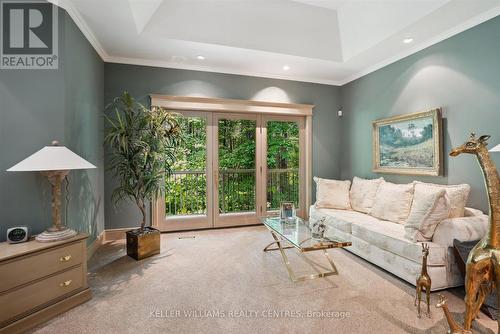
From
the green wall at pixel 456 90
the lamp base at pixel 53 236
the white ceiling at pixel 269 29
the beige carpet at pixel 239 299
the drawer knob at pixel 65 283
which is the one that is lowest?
the beige carpet at pixel 239 299

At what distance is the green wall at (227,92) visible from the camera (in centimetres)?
385

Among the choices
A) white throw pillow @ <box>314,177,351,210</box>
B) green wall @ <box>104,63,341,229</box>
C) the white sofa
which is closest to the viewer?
the white sofa

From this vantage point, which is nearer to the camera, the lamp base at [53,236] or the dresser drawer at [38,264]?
the dresser drawer at [38,264]

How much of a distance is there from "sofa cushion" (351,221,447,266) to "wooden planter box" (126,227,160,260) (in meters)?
2.65

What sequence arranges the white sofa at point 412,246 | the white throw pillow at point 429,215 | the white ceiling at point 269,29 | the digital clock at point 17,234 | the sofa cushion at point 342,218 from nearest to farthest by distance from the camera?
the digital clock at point 17,234 → the white sofa at point 412,246 → the white throw pillow at point 429,215 → the white ceiling at point 269,29 → the sofa cushion at point 342,218

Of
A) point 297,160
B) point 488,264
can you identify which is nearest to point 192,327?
point 488,264

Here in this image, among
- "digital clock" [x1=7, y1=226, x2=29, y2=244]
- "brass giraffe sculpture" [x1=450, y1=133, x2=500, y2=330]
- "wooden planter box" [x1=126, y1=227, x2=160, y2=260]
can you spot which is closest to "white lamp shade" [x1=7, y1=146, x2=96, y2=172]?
"digital clock" [x1=7, y1=226, x2=29, y2=244]

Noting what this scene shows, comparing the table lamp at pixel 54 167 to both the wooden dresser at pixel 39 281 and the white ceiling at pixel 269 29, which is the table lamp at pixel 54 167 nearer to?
the wooden dresser at pixel 39 281

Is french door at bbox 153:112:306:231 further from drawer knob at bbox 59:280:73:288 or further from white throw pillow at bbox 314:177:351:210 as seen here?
drawer knob at bbox 59:280:73:288

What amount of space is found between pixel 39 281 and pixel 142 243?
3.99ft

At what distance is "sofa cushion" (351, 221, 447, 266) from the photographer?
2291 millimetres

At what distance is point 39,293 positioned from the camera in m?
1.90

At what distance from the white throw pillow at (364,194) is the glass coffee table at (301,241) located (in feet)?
4.07

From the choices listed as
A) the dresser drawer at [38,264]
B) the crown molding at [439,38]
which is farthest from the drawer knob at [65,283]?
the crown molding at [439,38]
